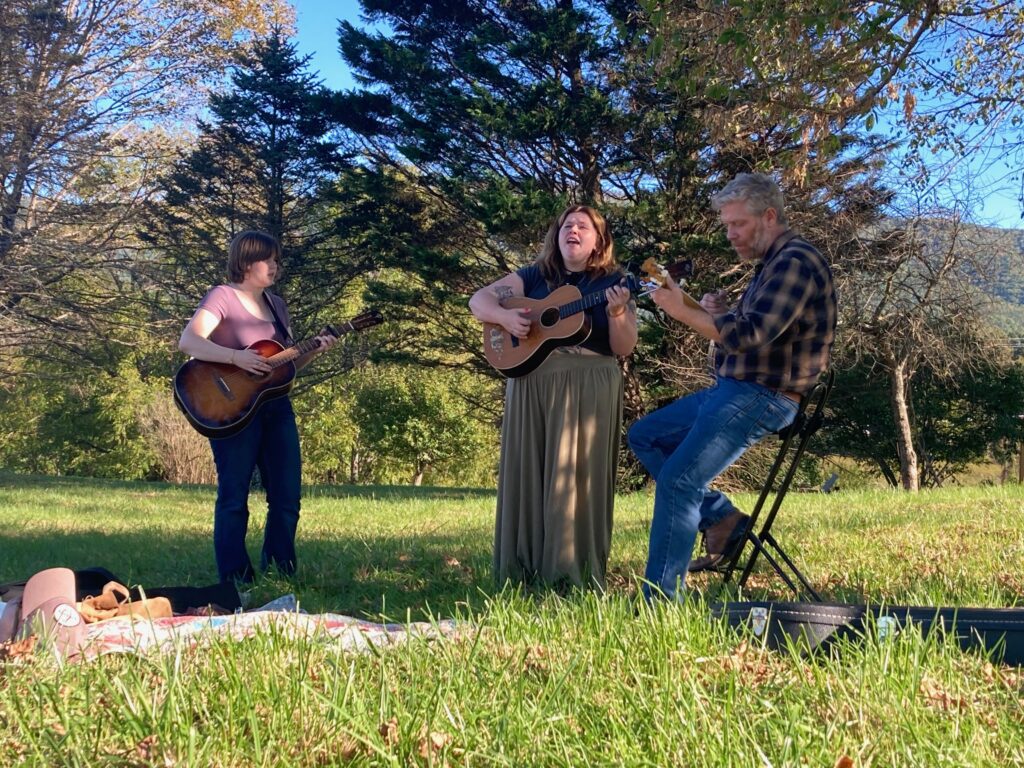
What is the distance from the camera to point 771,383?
4.00 meters

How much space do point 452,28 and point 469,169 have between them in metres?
3.41

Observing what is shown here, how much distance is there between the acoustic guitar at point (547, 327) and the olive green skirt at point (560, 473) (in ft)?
0.30

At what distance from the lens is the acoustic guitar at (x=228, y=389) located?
17.6 feet

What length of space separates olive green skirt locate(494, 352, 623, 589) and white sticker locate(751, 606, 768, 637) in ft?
5.81

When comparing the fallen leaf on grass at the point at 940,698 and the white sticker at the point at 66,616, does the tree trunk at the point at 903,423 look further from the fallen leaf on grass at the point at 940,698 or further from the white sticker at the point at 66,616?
the white sticker at the point at 66,616

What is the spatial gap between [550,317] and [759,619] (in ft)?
7.74

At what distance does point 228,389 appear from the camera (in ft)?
17.7

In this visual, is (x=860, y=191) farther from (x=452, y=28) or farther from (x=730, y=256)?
(x=452, y=28)

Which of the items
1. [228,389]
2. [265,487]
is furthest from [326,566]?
[228,389]

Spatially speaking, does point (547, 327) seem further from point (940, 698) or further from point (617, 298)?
point (940, 698)

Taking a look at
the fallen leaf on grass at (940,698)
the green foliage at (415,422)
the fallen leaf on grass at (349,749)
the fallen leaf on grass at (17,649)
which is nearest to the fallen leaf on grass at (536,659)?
the fallen leaf on grass at (349,749)

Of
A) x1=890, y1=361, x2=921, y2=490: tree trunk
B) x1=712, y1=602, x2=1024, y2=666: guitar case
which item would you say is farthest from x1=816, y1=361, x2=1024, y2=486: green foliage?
x1=712, y1=602, x2=1024, y2=666: guitar case

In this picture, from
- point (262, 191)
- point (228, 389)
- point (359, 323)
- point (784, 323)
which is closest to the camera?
point (784, 323)

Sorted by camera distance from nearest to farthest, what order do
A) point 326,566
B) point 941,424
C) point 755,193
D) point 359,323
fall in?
point 755,193
point 326,566
point 359,323
point 941,424
